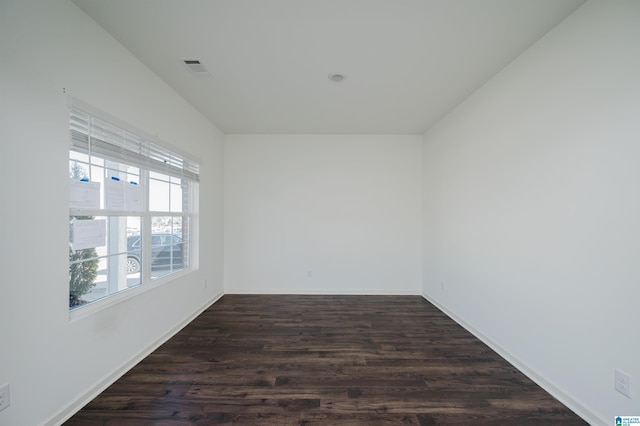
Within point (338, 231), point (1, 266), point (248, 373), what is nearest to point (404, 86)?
point (338, 231)

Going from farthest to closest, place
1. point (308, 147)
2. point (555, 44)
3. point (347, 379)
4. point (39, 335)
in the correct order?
1. point (308, 147)
2. point (347, 379)
3. point (555, 44)
4. point (39, 335)

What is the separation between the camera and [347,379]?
2.05 meters

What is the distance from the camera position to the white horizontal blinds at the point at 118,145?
174cm

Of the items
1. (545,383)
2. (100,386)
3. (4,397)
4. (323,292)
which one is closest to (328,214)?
(323,292)

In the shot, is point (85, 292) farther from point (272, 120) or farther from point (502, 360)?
point (502, 360)

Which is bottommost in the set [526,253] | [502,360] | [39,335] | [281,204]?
[502,360]

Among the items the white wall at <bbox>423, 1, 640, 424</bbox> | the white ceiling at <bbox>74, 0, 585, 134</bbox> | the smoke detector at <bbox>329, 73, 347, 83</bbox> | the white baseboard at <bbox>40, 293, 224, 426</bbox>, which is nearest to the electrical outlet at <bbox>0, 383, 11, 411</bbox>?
the white baseboard at <bbox>40, 293, 224, 426</bbox>

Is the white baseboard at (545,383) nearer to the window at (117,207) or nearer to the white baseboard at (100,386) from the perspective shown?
the white baseboard at (100,386)

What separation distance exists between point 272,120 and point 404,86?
1.88 metres

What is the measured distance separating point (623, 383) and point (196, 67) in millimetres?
3907

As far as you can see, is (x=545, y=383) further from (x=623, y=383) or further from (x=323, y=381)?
(x=323, y=381)

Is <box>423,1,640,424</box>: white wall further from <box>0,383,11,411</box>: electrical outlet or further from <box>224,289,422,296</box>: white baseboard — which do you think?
<box>0,383,11,411</box>: electrical outlet

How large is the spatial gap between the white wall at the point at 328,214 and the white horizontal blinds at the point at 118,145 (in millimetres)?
1566

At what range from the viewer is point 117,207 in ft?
6.77
